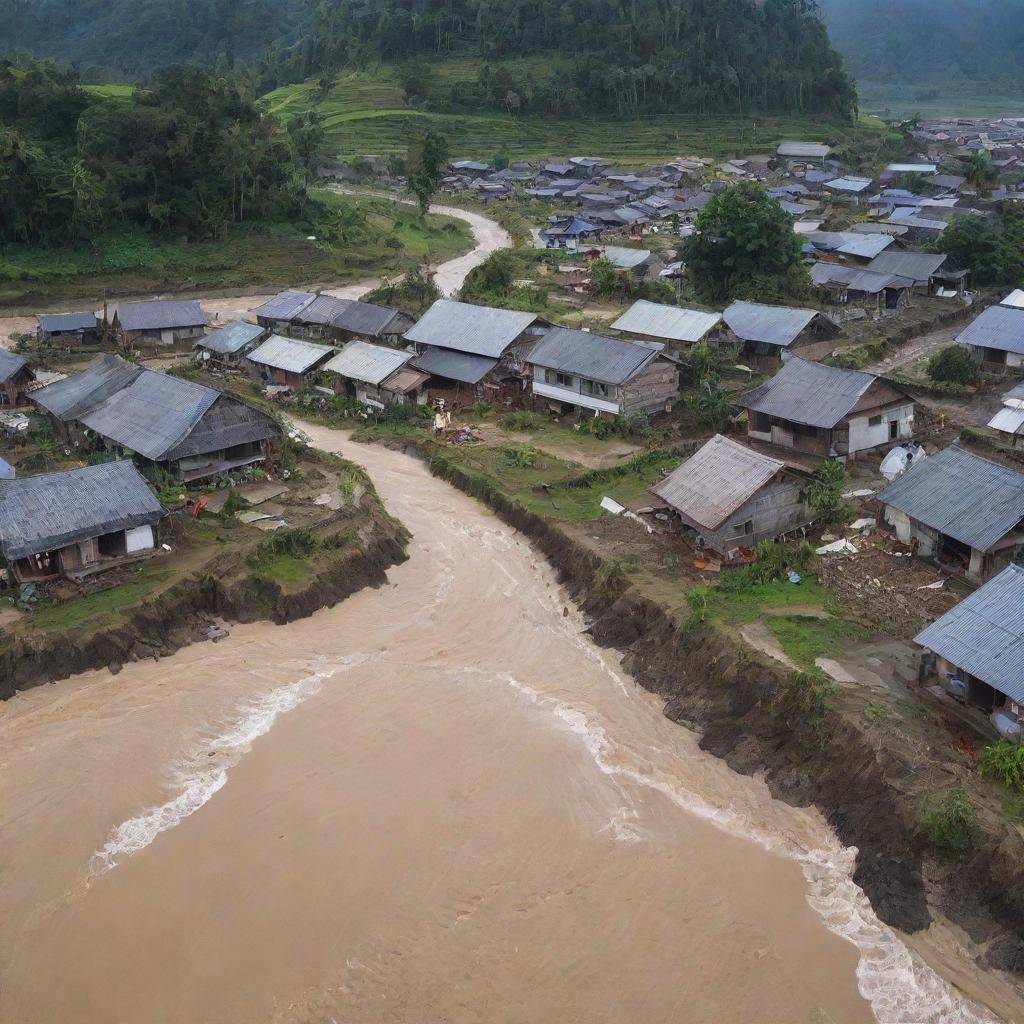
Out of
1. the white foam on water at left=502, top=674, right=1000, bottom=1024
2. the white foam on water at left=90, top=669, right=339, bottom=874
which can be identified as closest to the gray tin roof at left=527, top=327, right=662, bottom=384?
the white foam on water at left=90, top=669, right=339, bottom=874

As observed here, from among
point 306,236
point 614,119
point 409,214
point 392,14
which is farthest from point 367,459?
point 392,14

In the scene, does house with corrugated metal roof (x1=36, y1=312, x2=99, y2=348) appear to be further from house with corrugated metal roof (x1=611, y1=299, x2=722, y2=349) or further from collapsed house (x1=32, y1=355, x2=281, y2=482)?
house with corrugated metal roof (x1=611, y1=299, x2=722, y2=349)

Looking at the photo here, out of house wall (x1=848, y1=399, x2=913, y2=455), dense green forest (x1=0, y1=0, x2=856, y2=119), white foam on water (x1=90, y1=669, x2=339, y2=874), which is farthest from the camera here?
dense green forest (x1=0, y1=0, x2=856, y2=119)

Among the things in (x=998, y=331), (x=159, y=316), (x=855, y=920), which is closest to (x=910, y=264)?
(x=998, y=331)

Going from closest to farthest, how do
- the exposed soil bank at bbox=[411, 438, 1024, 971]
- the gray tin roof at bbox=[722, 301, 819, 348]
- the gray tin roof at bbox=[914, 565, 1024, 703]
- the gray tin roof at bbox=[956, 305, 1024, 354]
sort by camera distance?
the exposed soil bank at bbox=[411, 438, 1024, 971]
the gray tin roof at bbox=[914, 565, 1024, 703]
the gray tin roof at bbox=[956, 305, 1024, 354]
the gray tin roof at bbox=[722, 301, 819, 348]

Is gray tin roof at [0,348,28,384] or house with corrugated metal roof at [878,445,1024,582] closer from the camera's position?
house with corrugated metal roof at [878,445,1024,582]

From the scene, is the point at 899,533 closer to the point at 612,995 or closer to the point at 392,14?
the point at 612,995

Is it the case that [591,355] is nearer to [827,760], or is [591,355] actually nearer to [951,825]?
[827,760]

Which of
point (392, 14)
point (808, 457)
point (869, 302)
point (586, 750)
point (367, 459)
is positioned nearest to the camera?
point (586, 750)
